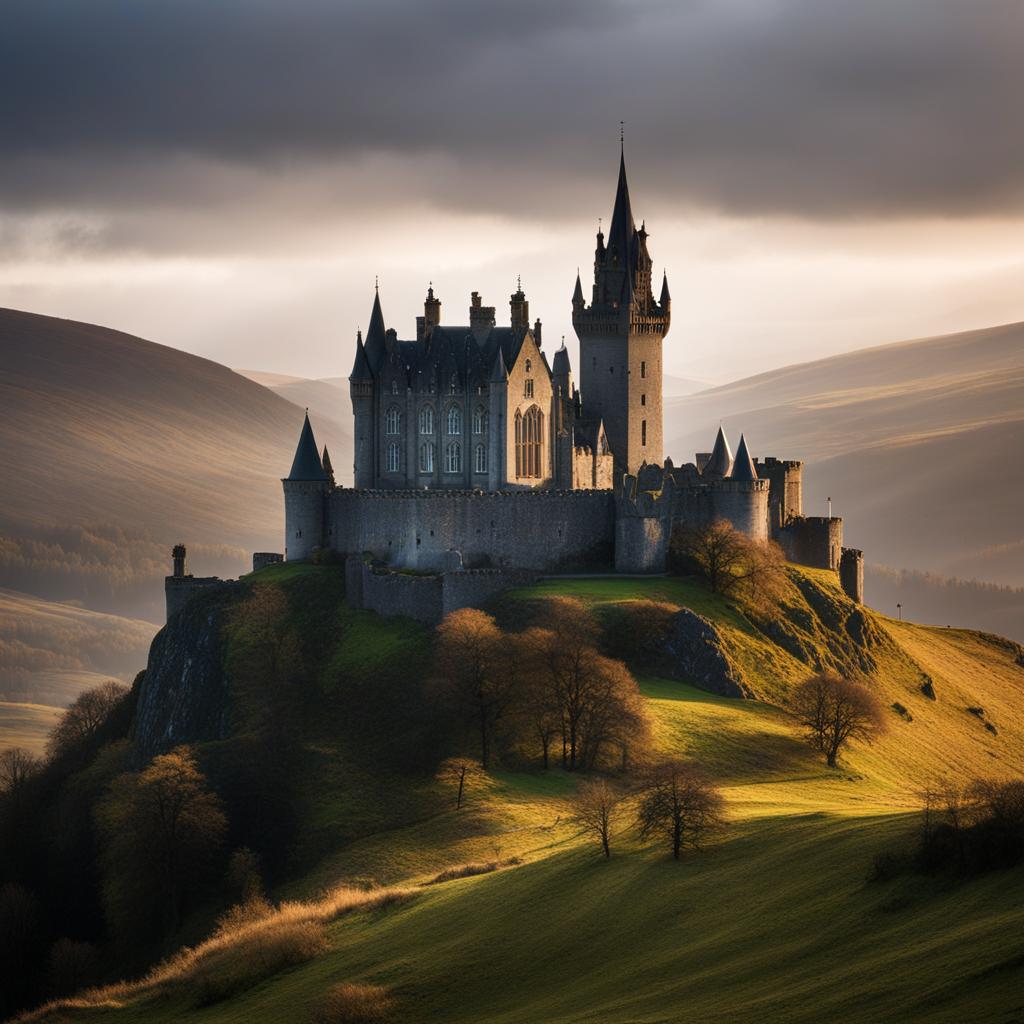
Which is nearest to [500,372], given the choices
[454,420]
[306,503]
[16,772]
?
[454,420]

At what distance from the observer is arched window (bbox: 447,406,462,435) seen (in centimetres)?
12631

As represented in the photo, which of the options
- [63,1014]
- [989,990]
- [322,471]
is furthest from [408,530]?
→ [989,990]

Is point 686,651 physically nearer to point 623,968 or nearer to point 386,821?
point 386,821

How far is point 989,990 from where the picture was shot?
38.4 m

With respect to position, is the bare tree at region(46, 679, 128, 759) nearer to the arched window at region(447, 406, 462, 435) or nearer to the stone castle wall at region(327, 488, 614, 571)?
the stone castle wall at region(327, 488, 614, 571)

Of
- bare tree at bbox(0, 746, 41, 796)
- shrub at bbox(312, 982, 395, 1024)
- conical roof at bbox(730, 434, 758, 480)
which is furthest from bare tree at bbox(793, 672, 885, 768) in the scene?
bare tree at bbox(0, 746, 41, 796)

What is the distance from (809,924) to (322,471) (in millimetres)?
80984

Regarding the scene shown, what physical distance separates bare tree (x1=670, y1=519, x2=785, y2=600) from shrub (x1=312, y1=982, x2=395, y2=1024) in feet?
214

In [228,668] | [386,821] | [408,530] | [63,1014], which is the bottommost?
[63,1014]

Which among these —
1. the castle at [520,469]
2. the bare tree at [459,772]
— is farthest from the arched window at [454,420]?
the bare tree at [459,772]

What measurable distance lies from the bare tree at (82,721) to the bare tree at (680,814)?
71938mm

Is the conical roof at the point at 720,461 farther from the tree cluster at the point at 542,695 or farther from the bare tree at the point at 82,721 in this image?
the bare tree at the point at 82,721

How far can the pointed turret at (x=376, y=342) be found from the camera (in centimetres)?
12888

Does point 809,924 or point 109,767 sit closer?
point 809,924
